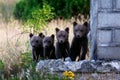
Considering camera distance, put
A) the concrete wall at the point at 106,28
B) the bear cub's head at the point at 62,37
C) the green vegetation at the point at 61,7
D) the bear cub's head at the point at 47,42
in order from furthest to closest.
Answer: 1. the green vegetation at the point at 61,7
2. the bear cub's head at the point at 47,42
3. the bear cub's head at the point at 62,37
4. the concrete wall at the point at 106,28

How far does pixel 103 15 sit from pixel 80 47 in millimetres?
2358

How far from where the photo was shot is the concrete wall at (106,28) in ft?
26.9

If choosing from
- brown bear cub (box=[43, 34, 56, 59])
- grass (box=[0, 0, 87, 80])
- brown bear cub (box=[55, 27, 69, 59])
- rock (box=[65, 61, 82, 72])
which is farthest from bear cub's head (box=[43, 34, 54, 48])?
rock (box=[65, 61, 82, 72])

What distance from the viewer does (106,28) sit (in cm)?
823

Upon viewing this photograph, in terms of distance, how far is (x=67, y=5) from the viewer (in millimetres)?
16844

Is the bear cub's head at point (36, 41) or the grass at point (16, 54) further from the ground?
the bear cub's head at point (36, 41)

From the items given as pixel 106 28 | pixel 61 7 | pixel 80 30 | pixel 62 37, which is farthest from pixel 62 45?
pixel 61 7

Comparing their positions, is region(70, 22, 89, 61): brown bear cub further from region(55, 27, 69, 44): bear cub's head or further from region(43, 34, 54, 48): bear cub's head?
region(43, 34, 54, 48): bear cub's head

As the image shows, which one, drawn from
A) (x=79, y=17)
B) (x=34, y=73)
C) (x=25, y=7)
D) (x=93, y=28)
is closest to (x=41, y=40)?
(x=93, y=28)

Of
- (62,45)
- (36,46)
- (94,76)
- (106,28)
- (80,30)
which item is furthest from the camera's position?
(36,46)

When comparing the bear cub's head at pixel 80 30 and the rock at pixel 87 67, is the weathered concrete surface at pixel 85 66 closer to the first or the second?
the rock at pixel 87 67

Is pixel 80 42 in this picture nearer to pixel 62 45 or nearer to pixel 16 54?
pixel 62 45

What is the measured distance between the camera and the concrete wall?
819cm

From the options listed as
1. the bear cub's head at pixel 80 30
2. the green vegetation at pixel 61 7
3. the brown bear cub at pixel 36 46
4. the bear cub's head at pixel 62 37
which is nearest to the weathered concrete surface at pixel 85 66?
the bear cub's head at pixel 80 30
